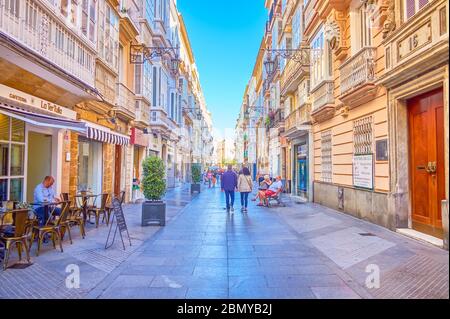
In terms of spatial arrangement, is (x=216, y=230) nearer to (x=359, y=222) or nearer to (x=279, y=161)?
(x=359, y=222)

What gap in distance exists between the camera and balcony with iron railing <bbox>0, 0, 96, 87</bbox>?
6.98 m

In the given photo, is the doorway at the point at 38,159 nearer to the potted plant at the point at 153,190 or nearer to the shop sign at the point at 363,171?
the potted plant at the point at 153,190

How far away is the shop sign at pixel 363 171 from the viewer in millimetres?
10166

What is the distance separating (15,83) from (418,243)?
9241mm

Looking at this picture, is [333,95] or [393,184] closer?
[393,184]

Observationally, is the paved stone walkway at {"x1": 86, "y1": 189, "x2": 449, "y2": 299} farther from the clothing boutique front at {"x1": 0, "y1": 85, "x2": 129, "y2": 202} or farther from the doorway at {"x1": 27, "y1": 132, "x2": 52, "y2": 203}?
the doorway at {"x1": 27, "y1": 132, "x2": 52, "y2": 203}

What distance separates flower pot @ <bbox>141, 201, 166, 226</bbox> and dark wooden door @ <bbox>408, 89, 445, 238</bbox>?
6561mm

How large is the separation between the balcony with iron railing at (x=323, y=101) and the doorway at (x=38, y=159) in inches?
387

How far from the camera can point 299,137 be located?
20.1m

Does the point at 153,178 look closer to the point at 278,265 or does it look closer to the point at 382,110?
the point at 278,265

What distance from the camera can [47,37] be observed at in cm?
833

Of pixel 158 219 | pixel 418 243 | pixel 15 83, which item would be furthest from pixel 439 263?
pixel 15 83

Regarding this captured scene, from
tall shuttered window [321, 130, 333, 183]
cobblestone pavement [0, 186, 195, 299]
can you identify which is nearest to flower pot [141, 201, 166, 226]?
cobblestone pavement [0, 186, 195, 299]

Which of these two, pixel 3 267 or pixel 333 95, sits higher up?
pixel 333 95
